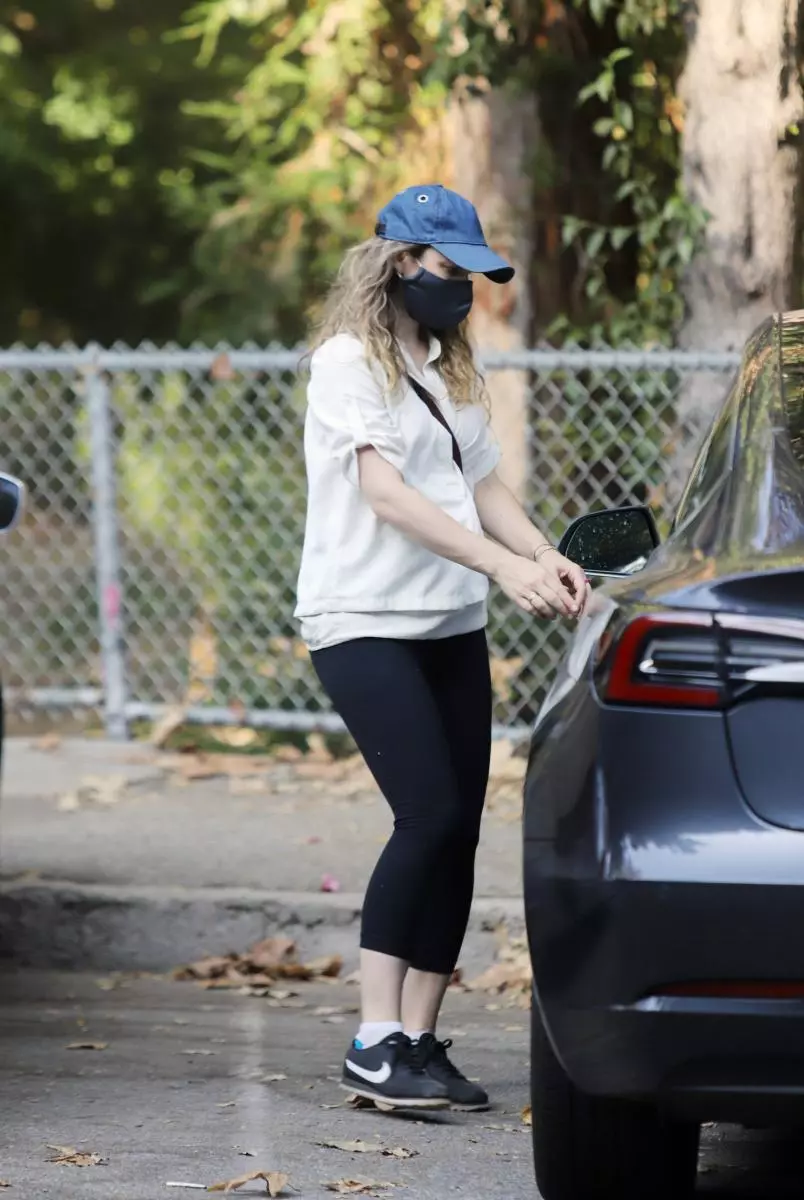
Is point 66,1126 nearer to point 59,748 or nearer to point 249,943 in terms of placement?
point 249,943

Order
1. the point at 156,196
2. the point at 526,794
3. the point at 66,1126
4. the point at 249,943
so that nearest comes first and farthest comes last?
the point at 526,794
the point at 66,1126
the point at 249,943
the point at 156,196

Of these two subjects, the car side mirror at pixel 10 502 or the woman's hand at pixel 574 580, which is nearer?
the woman's hand at pixel 574 580

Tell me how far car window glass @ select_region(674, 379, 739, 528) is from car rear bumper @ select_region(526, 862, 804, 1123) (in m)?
0.82

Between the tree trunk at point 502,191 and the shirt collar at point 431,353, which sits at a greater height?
the tree trunk at point 502,191

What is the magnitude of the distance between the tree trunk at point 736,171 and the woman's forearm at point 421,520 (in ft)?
12.0

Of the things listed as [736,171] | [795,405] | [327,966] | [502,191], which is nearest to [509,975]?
[327,966]

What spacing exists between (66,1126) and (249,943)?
1732 mm

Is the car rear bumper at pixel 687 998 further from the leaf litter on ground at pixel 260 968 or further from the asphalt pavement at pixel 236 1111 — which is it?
the leaf litter on ground at pixel 260 968

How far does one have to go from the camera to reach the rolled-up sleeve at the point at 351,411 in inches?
168

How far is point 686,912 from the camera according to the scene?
2.89m

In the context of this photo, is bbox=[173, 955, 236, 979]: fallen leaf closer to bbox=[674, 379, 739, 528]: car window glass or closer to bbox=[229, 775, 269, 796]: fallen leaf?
bbox=[229, 775, 269, 796]: fallen leaf

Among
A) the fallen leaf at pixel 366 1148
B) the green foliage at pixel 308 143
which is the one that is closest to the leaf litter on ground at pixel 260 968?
the fallen leaf at pixel 366 1148

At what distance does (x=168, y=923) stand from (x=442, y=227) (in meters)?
2.51

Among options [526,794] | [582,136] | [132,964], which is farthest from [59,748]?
[526,794]
